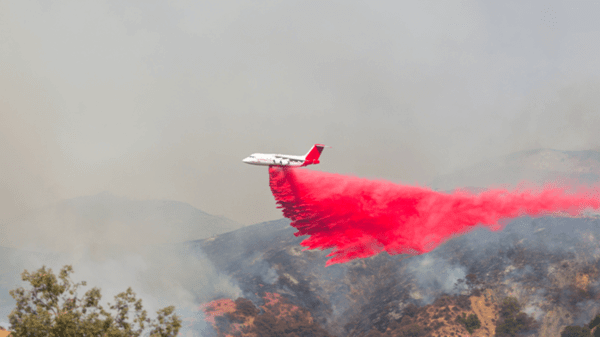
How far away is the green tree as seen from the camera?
151 meters

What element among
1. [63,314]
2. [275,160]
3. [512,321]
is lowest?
[512,321]

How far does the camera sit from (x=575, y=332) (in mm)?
152000

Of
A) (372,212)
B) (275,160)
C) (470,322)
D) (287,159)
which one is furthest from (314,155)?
(470,322)

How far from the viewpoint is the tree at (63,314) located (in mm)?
33969

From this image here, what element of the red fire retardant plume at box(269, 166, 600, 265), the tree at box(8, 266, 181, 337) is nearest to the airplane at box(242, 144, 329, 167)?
the red fire retardant plume at box(269, 166, 600, 265)

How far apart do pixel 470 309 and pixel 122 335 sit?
169 metres

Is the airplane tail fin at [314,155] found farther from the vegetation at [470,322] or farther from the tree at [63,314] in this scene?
the vegetation at [470,322]

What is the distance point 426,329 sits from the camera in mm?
172500

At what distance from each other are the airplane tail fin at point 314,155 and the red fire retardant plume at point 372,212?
9.74ft

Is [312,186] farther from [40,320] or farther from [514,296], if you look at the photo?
[514,296]

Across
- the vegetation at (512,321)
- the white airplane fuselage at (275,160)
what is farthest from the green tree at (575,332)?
the white airplane fuselage at (275,160)

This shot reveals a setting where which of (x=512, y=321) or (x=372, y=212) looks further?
(x=512, y=321)

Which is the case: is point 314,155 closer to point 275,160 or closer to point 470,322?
point 275,160

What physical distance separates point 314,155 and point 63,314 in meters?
36.2
